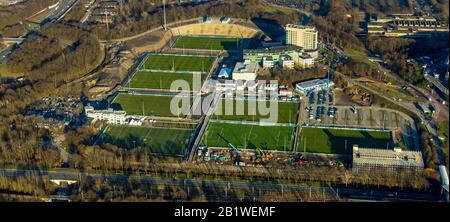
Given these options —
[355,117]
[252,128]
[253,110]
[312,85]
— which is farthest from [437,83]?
[252,128]

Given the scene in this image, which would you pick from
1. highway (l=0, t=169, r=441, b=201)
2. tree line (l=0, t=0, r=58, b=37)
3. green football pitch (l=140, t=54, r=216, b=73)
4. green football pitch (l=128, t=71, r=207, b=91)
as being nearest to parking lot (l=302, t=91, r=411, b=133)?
highway (l=0, t=169, r=441, b=201)

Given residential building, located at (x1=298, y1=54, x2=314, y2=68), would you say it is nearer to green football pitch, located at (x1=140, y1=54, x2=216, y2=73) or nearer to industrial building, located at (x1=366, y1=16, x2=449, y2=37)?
green football pitch, located at (x1=140, y1=54, x2=216, y2=73)

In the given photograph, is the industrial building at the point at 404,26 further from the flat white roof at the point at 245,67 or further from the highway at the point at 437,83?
the flat white roof at the point at 245,67

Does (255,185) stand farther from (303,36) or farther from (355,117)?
(303,36)
